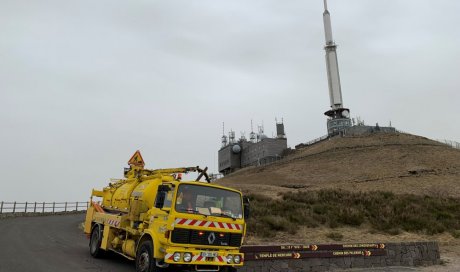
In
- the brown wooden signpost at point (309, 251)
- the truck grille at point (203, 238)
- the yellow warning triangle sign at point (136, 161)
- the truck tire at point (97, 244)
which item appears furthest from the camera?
the yellow warning triangle sign at point (136, 161)

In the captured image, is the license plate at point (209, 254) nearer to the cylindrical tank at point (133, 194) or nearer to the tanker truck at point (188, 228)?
the tanker truck at point (188, 228)

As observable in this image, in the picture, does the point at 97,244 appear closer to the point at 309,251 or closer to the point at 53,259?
the point at 53,259

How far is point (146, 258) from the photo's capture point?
364 inches

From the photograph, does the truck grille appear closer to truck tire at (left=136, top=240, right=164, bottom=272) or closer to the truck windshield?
the truck windshield

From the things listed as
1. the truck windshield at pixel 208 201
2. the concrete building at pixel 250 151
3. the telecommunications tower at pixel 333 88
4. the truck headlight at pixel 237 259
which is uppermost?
the telecommunications tower at pixel 333 88

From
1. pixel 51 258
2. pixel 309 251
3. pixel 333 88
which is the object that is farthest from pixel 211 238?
pixel 333 88

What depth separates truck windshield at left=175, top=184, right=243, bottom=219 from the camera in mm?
9148

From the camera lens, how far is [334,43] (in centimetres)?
9594

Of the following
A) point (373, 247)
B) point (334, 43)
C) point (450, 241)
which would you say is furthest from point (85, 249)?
point (334, 43)

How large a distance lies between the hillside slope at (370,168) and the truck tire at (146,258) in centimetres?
2991

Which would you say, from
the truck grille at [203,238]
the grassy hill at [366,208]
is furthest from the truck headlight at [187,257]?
the grassy hill at [366,208]

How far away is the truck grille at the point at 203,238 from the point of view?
8.68 m

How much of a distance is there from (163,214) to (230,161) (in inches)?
3206

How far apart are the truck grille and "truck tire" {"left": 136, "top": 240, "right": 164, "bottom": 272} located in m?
0.85
